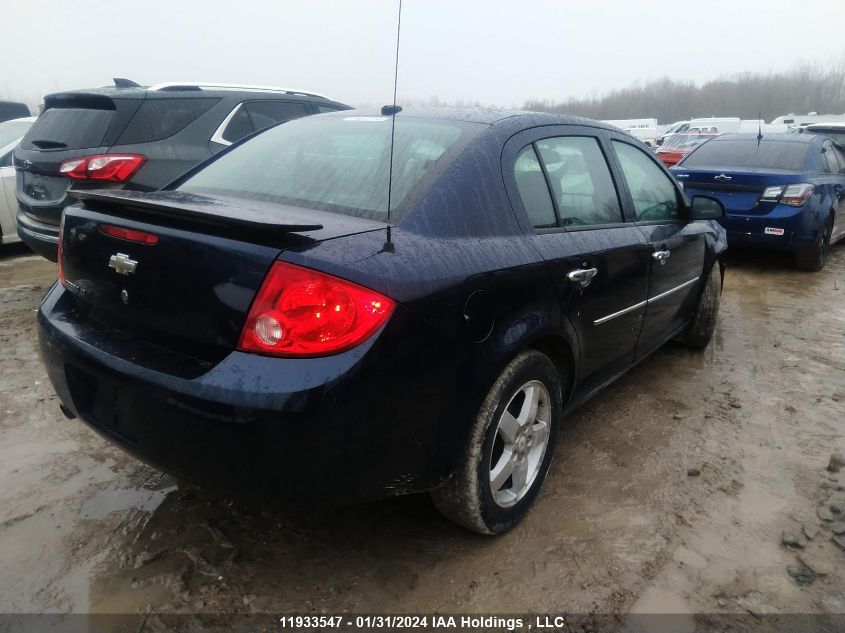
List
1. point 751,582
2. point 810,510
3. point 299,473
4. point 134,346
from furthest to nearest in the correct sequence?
point 810,510, point 751,582, point 134,346, point 299,473

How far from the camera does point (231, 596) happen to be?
1974 millimetres

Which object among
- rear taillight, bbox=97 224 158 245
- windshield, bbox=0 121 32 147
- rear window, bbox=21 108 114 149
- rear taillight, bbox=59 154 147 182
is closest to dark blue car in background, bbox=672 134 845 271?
rear taillight, bbox=59 154 147 182

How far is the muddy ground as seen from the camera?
79.0 inches

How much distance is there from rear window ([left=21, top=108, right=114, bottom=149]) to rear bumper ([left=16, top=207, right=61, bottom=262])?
58 cm

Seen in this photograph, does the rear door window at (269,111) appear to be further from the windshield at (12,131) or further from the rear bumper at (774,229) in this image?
the rear bumper at (774,229)

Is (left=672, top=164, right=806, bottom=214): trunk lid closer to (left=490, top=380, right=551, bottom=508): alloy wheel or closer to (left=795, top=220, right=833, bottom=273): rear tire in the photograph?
Result: (left=795, top=220, right=833, bottom=273): rear tire

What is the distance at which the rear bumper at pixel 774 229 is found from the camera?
20.7 ft

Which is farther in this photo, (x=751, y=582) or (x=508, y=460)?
(x=508, y=460)

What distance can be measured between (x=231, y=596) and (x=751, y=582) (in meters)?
1.75

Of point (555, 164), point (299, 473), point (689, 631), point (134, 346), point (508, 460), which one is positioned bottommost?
point (689, 631)

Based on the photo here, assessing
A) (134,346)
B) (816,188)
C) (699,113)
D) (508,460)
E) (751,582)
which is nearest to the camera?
(134,346)

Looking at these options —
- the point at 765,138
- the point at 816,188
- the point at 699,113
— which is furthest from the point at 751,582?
the point at 699,113

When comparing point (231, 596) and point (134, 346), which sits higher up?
point (134, 346)

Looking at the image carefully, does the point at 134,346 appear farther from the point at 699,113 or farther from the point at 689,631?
the point at 699,113
